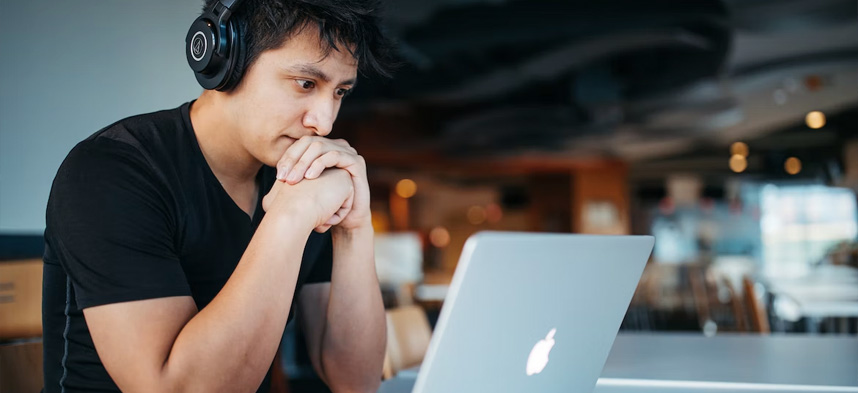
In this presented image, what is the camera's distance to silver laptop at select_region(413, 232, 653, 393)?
674 millimetres

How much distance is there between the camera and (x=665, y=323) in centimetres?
1004

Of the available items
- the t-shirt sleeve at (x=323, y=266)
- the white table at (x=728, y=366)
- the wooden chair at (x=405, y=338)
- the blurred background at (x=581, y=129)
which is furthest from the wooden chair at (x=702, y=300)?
the t-shirt sleeve at (x=323, y=266)

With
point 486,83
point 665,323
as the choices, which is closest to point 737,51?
point 486,83

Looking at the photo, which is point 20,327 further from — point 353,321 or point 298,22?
point 298,22

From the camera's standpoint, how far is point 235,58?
1.14 meters

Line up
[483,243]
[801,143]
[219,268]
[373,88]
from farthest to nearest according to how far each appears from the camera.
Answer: [801,143], [373,88], [219,268], [483,243]

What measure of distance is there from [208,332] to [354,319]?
0.41 m

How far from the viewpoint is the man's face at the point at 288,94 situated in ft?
3.74

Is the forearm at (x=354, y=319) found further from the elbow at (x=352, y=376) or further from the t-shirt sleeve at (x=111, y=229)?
the t-shirt sleeve at (x=111, y=229)

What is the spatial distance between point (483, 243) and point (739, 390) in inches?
33.0

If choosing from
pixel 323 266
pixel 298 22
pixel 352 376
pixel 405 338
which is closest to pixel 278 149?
pixel 298 22

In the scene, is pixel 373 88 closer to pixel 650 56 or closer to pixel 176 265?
pixel 650 56

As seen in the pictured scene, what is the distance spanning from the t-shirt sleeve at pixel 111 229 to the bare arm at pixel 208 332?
0.09 feet

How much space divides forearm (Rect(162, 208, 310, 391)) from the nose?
212 mm
